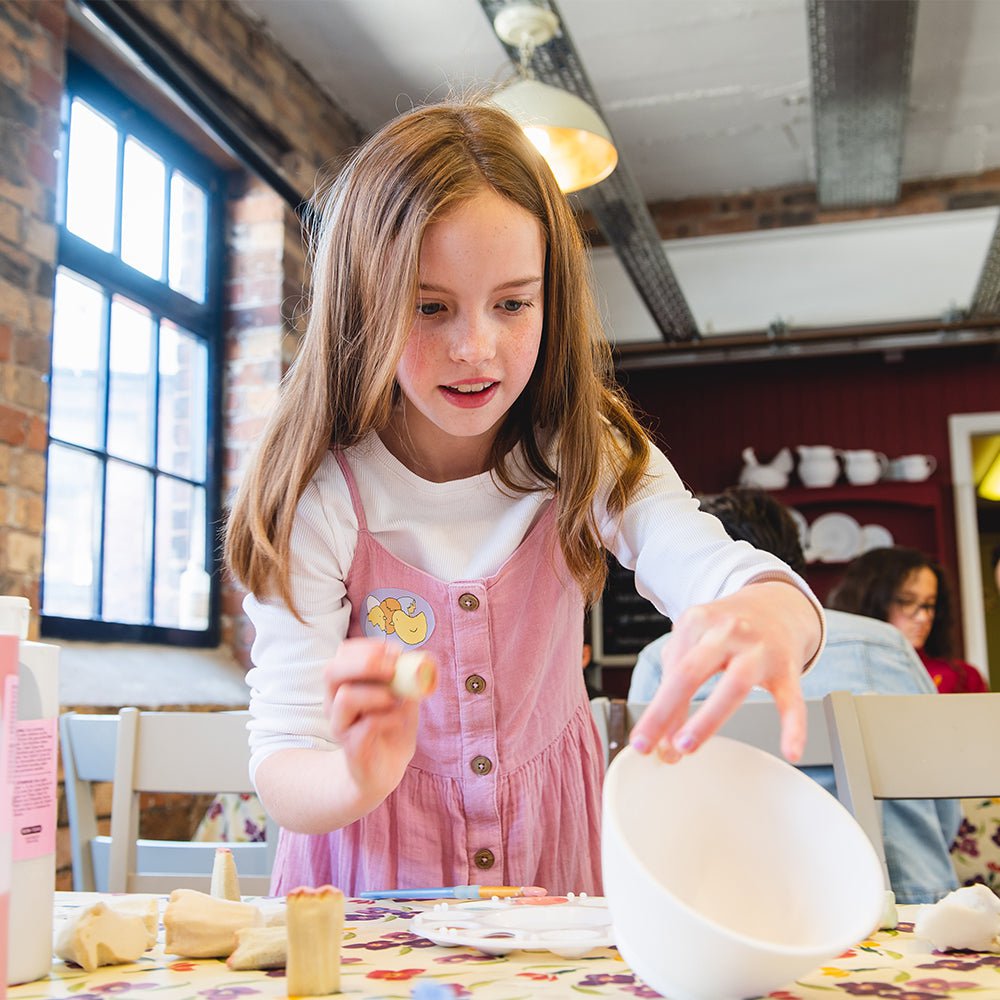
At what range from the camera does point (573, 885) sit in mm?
986

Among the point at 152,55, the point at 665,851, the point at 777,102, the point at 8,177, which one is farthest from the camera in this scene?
the point at 777,102

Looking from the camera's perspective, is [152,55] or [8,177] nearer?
[8,177]

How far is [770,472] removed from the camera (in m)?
5.05

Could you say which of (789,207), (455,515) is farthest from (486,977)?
(789,207)

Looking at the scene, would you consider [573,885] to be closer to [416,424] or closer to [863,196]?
[416,424]

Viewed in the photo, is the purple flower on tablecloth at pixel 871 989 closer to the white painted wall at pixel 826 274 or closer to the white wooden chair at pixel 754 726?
the white wooden chair at pixel 754 726

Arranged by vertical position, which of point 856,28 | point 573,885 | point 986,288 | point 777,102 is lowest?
point 573,885

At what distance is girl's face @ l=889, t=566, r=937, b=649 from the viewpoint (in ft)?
10.3

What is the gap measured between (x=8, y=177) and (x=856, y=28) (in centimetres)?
229

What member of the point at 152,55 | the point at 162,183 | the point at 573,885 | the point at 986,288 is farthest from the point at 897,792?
the point at 986,288

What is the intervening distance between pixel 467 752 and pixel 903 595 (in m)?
2.48

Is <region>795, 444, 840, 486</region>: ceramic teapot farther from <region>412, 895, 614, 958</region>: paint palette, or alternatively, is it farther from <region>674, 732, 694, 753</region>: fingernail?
<region>674, 732, 694, 753</region>: fingernail

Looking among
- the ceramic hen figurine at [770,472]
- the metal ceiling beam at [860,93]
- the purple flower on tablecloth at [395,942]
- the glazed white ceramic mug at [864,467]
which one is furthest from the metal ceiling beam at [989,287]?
the purple flower on tablecloth at [395,942]

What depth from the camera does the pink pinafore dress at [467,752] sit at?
3.09ft
